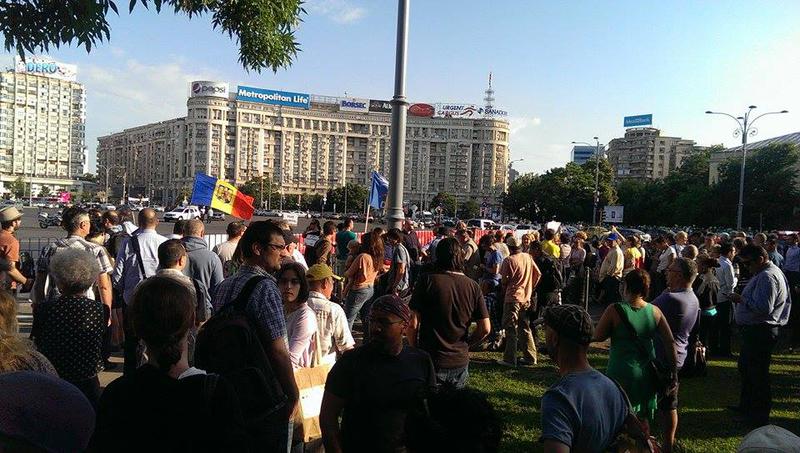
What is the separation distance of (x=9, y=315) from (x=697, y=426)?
20.7ft

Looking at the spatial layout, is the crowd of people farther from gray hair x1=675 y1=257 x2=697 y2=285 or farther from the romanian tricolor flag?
the romanian tricolor flag

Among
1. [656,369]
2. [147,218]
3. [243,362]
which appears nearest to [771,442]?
[243,362]

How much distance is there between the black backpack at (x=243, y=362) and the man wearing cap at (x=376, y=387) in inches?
12.3

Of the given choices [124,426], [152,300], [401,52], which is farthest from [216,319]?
[401,52]

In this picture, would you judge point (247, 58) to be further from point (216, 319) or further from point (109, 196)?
point (109, 196)

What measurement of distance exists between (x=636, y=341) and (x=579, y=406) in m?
2.03

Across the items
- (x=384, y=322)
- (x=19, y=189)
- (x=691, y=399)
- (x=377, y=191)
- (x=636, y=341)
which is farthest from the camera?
(x=19, y=189)

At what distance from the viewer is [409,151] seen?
15550 cm

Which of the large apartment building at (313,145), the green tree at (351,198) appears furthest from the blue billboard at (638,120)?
the green tree at (351,198)

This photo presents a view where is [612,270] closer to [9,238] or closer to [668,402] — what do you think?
[668,402]

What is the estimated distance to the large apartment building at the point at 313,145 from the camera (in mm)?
143750

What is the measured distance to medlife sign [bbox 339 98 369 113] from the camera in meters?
152

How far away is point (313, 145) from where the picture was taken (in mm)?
150875

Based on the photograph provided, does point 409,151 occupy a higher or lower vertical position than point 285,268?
higher
